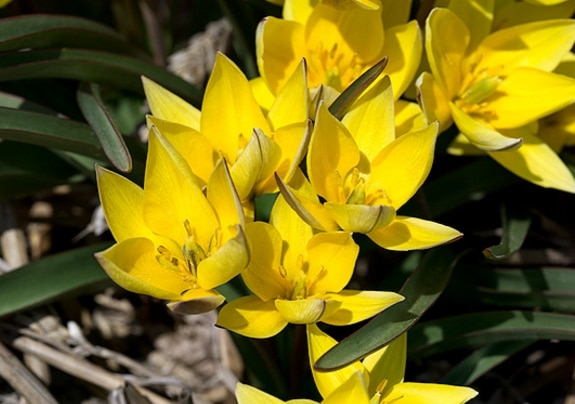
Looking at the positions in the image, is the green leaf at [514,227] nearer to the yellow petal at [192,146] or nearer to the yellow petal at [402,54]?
the yellow petal at [402,54]

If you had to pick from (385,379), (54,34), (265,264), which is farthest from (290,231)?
(54,34)

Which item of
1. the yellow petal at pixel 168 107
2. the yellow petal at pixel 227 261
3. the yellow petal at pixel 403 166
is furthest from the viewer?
the yellow petal at pixel 168 107

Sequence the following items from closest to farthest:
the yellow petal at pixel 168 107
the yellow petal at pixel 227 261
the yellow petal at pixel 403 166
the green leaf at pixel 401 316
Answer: the yellow petal at pixel 227 261 → the green leaf at pixel 401 316 → the yellow petal at pixel 403 166 → the yellow petal at pixel 168 107

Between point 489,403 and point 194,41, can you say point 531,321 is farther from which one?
point 194,41

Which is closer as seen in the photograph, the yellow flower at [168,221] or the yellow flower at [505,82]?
the yellow flower at [168,221]

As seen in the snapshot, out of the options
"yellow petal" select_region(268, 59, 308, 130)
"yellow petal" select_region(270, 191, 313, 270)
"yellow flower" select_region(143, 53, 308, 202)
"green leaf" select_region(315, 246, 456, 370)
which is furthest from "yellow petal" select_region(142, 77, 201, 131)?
"green leaf" select_region(315, 246, 456, 370)

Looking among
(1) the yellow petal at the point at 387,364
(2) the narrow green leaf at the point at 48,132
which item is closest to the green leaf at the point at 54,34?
(2) the narrow green leaf at the point at 48,132

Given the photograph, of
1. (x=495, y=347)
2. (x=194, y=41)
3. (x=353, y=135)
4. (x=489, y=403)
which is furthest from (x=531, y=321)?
(x=194, y=41)

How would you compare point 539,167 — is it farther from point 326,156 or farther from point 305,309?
point 305,309
